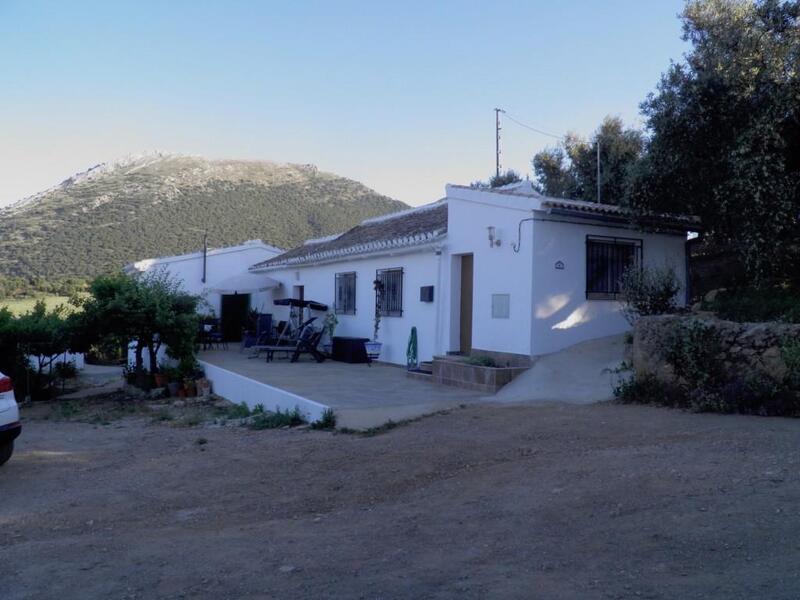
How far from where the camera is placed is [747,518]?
4.59 metres

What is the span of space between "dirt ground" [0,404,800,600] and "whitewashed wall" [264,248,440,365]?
19.2 feet

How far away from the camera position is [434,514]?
544 cm

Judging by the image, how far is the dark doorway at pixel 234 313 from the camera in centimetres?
2500

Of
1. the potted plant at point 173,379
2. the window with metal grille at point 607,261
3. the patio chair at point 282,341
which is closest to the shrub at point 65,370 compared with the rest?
the potted plant at point 173,379

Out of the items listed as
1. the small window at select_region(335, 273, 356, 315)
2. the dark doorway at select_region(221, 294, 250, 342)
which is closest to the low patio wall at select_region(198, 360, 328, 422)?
the small window at select_region(335, 273, 356, 315)

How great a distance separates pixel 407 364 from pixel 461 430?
21.7 feet

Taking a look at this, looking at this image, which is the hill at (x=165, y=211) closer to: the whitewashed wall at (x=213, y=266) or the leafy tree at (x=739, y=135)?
the whitewashed wall at (x=213, y=266)

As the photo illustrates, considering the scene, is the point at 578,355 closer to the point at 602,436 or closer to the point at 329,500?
the point at 602,436

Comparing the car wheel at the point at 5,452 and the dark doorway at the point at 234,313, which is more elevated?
the dark doorway at the point at 234,313

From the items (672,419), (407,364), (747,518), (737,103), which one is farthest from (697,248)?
(747,518)

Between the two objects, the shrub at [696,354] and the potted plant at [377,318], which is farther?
the potted plant at [377,318]

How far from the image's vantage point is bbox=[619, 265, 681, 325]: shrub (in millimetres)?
11336

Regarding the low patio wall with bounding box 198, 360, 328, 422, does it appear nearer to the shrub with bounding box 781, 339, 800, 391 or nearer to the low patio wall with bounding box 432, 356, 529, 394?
the low patio wall with bounding box 432, 356, 529, 394

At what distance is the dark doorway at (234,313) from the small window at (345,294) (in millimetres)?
7068
